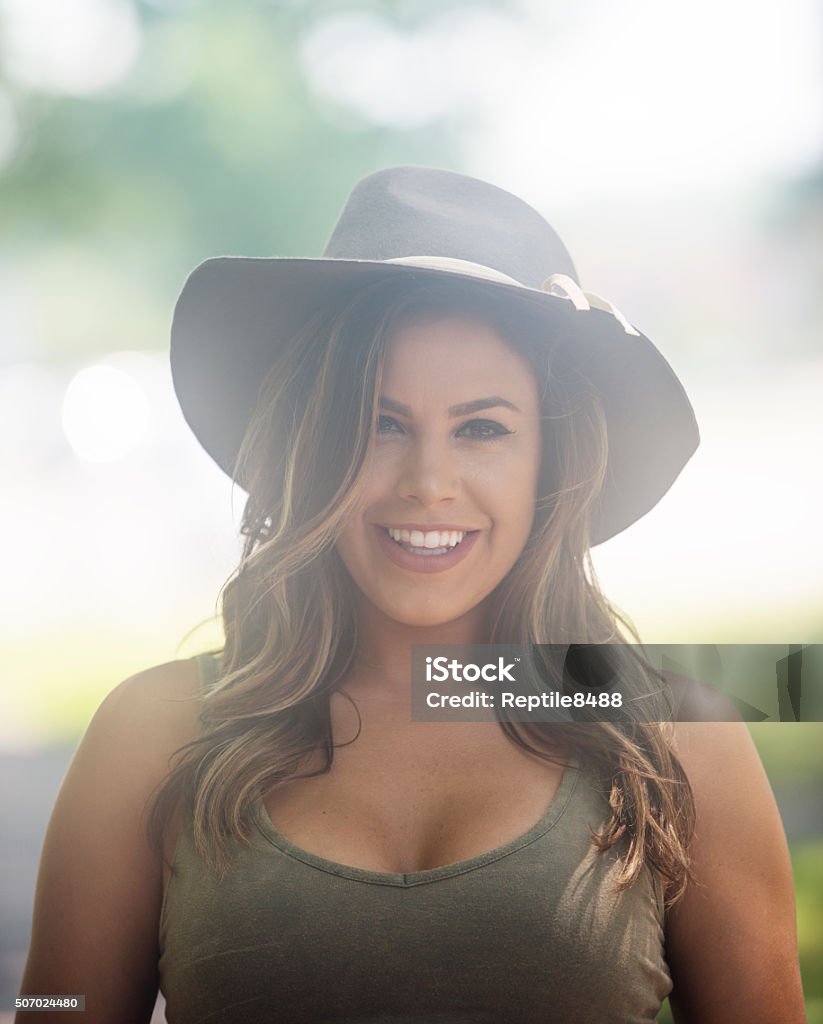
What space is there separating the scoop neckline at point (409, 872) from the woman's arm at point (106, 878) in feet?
0.48

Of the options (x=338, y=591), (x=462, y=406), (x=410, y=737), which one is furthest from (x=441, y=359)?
(x=410, y=737)

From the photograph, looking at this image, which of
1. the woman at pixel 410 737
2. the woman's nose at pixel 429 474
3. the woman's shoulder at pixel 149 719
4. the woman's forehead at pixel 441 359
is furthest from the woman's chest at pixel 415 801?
the woman's forehead at pixel 441 359

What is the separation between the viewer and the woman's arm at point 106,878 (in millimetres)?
1077

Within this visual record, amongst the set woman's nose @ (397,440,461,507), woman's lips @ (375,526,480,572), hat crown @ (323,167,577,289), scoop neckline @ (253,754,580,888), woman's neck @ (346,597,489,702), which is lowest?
scoop neckline @ (253,754,580,888)

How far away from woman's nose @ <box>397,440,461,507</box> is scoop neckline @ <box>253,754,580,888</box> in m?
0.35

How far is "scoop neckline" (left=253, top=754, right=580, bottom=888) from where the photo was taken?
3.23 ft

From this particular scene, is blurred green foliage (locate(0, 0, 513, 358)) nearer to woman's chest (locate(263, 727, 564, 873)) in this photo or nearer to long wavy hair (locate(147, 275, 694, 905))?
long wavy hair (locate(147, 275, 694, 905))

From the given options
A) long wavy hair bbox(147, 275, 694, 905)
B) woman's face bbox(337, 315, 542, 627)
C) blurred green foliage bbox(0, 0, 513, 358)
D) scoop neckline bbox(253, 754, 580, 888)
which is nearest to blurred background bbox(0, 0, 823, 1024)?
blurred green foliage bbox(0, 0, 513, 358)

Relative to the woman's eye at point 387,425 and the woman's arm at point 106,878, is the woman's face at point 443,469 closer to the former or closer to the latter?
the woman's eye at point 387,425

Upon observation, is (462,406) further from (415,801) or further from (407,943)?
(407,943)

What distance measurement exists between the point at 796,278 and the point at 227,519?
823mm

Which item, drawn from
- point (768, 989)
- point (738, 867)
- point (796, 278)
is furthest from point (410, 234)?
point (768, 989)

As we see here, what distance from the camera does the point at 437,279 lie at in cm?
107

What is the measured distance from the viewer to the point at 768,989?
3.55ft
